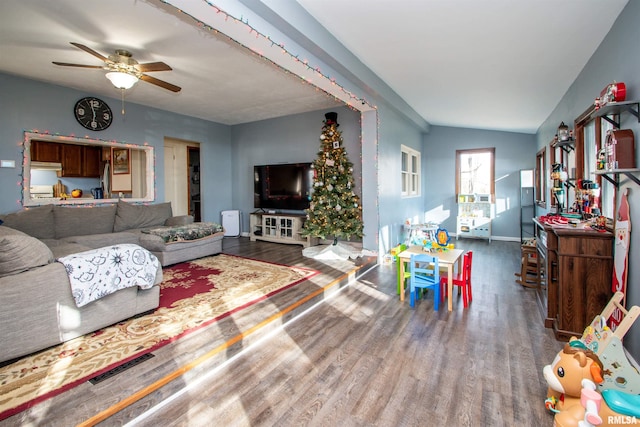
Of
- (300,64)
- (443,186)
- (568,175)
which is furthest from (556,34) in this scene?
(443,186)

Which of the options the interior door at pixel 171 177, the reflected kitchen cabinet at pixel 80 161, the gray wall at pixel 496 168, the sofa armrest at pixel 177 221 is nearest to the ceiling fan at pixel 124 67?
the sofa armrest at pixel 177 221

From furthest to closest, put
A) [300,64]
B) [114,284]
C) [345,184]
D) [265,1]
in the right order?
[345,184] < [300,64] < [114,284] < [265,1]

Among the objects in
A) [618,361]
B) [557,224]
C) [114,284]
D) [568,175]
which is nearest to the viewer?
[618,361]

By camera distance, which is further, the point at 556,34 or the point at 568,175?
the point at 568,175

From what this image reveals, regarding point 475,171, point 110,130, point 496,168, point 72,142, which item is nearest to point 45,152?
point 72,142

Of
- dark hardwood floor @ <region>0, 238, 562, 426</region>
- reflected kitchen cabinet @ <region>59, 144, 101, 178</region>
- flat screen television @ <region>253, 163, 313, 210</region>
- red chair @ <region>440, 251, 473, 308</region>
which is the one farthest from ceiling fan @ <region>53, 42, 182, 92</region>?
reflected kitchen cabinet @ <region>59, 144, 101, 178</region>

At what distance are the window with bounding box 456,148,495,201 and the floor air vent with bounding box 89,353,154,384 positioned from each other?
7493mm

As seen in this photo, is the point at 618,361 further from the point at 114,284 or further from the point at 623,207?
the point at 114,284

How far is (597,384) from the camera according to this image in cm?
167

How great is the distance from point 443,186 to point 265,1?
266 inches

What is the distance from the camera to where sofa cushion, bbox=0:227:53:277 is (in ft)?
7.41

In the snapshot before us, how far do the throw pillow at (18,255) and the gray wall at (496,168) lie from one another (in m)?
7.76

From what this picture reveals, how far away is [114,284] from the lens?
2.68 metres

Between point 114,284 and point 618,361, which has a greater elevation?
point 114,284
